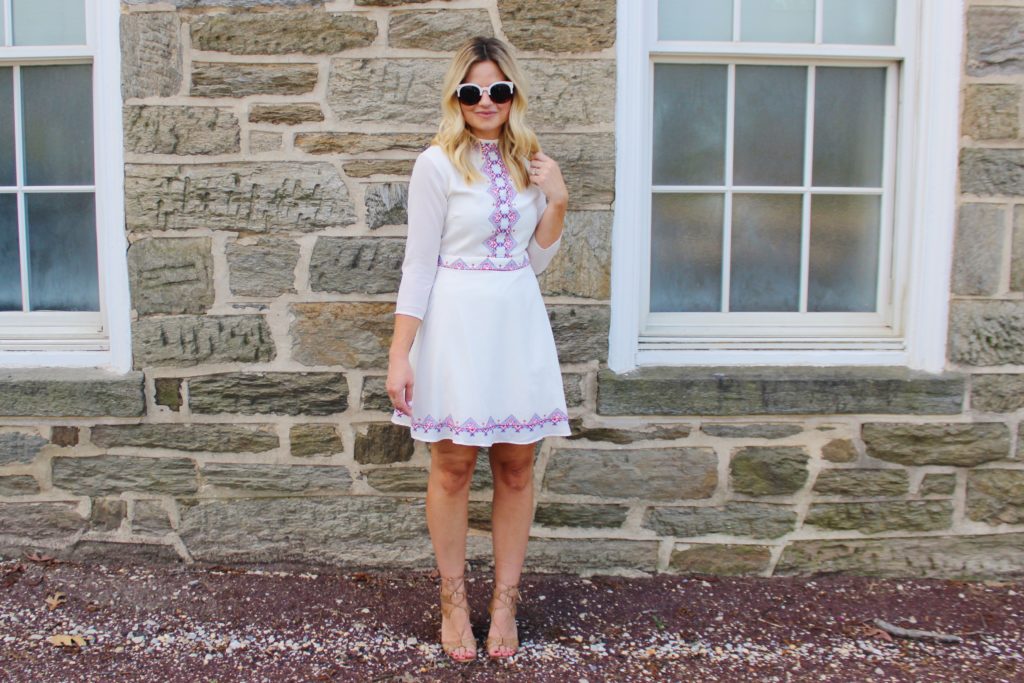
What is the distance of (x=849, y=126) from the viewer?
3434 mm

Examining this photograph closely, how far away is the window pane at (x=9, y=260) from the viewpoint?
3.47 metres

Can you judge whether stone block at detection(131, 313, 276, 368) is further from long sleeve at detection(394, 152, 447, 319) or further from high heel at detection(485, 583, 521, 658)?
high heel at detection(485, 583, 521, 658)

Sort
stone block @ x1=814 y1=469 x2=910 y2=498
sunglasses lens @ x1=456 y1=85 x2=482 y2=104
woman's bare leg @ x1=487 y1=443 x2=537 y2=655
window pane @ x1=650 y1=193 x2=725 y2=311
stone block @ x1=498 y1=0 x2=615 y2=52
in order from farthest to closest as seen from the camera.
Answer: window pane @ x1=650 y1=193 x2=725 y2=311
stone block @ x1=814 y1=469 x2=910 y2=498
stone block @ x1=498 y1=0 x2=615 y2=52
woman's bare leg @ x1=487 y1=443 x2=537 y2=655
sunglasses lens @ x1=456 y1=85 x2=482 y2=104

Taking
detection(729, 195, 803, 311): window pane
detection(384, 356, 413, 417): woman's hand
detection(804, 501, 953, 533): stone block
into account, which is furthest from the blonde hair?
detection(804, 501, 953, 533): stone block

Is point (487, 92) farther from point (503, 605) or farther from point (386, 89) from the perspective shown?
point (503, 605)

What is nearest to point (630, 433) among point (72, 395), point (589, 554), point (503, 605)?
point (589, 554)

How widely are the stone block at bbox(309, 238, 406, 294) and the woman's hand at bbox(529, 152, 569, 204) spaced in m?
0.77

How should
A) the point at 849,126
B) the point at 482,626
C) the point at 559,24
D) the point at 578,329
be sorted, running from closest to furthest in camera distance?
1. the point at 482,626
2. the point at 559,24
3. the point at 578,329
4. the point at 849,126

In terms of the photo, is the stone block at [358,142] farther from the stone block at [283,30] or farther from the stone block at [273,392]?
the stone block at [273,392]

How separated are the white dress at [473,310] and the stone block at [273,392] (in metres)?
0.71

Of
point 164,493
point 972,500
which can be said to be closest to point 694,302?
point 972,500

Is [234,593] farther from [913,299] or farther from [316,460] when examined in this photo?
[913,299]

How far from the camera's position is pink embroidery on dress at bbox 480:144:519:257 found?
100 inches

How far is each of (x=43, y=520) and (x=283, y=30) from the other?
2.03 m
